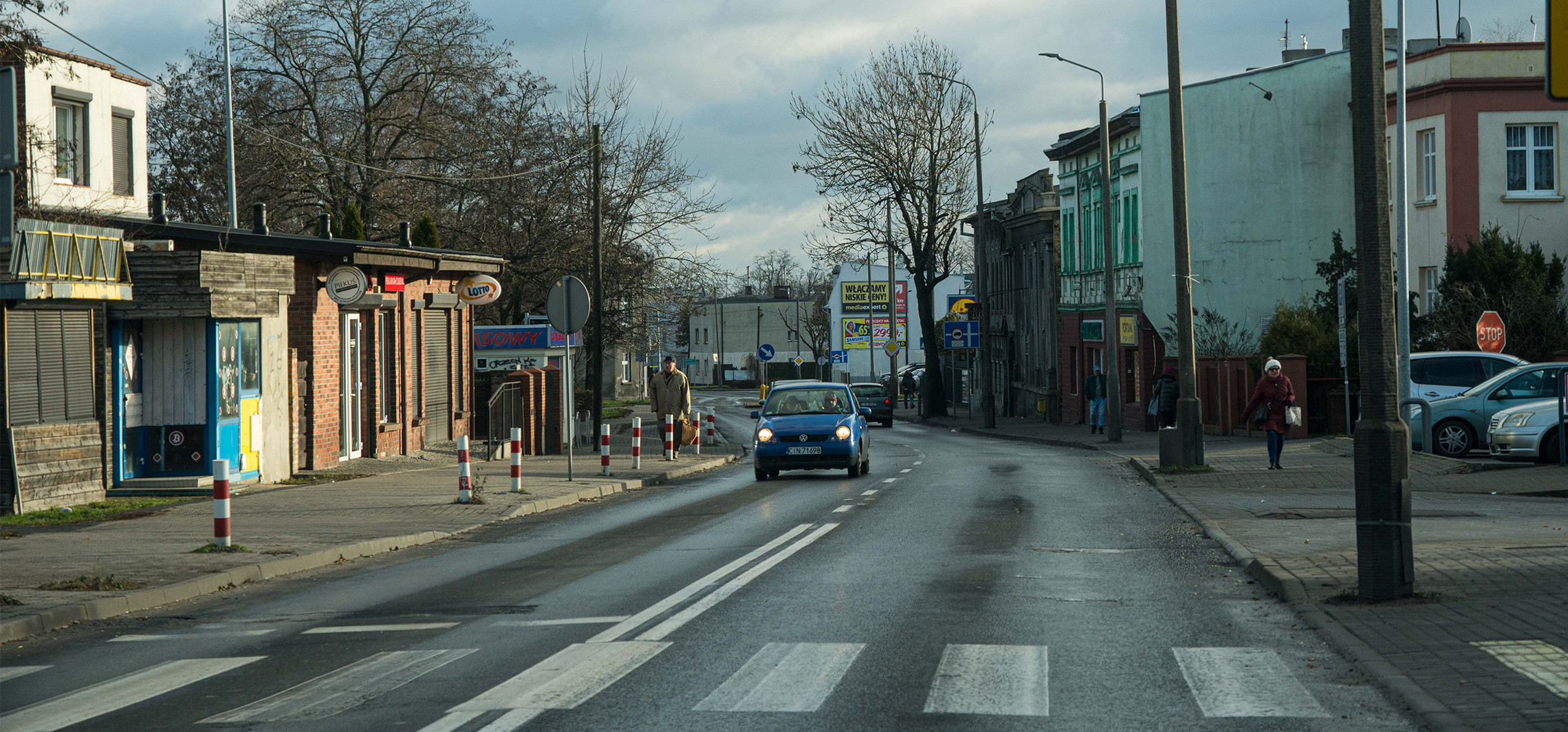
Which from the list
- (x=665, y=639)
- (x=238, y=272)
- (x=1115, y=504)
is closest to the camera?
(x=665, y=639)

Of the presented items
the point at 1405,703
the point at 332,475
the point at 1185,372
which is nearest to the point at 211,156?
the point at 332,475

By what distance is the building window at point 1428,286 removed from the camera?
35.2 m

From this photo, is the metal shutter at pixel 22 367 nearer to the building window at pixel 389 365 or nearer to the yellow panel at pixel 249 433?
the yellow panel at pixel 249 433

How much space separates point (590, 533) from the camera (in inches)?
583

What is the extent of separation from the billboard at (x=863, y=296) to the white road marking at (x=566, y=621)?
104274 millimetres

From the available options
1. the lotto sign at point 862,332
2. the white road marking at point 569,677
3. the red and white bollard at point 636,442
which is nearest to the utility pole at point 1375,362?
the white road marking at point 569,677

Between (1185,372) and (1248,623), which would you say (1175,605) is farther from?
(1185,372)

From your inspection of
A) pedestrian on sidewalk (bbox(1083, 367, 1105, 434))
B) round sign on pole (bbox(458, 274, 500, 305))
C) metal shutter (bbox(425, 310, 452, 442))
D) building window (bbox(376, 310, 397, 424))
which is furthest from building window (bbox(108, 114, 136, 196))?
pedestrian on sidewalk (bbox(1083, 367, 1105, 434))

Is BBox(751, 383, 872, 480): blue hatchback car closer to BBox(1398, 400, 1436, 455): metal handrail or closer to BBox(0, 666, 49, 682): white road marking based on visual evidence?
BBox(1398, 400, 1436, 455): metal handrail

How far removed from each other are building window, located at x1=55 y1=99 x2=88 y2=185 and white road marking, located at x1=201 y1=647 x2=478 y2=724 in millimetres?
30137

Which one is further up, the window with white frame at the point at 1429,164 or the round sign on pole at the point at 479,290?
the window with white frame at the point at 1429,164

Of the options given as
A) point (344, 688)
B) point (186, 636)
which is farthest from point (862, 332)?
point (344, 688)

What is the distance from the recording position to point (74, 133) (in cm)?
3503

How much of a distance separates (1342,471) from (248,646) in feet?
54.8
